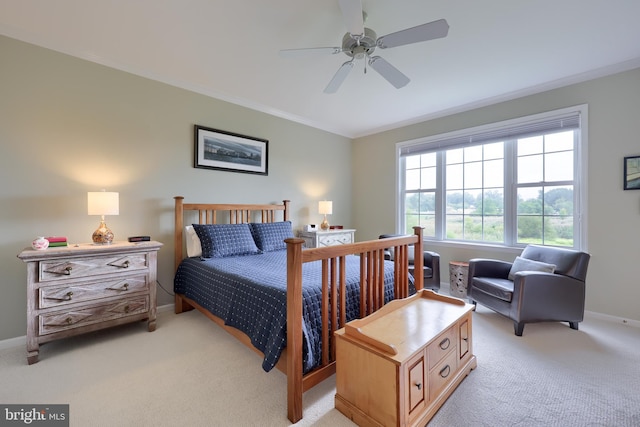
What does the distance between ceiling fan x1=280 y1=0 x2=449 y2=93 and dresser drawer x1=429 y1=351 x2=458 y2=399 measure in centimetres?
205

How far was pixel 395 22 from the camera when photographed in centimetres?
207

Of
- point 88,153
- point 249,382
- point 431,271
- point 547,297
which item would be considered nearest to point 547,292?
point 547,297

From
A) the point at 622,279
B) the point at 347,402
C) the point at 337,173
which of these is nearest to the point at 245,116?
the point at 337,173

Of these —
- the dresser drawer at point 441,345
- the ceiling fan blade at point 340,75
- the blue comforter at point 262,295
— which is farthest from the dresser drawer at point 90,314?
the ceiling fan blade at point 340,75

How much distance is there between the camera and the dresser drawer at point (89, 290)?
2037mm

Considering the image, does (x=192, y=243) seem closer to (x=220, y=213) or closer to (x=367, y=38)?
(x=220, y=213)

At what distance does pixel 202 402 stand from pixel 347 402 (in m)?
0.89

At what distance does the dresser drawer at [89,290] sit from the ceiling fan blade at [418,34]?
2.88 meters

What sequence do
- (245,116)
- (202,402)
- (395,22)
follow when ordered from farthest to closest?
(245,116)
(395,22)
(202,402)

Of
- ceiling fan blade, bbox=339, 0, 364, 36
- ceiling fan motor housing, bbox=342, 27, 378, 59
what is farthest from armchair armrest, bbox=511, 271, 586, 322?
ceiling fan blade, bbox=339, 0, 364, 36

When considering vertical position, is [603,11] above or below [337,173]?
above

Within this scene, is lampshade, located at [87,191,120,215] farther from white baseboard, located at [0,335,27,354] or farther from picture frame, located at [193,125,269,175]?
white baseboard, located at [0,335,27,354]

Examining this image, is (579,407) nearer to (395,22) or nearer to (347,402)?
(347,402)

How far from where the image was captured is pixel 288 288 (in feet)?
4.66
